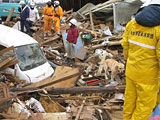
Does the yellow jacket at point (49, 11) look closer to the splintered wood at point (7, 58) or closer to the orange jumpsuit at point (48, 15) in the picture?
the orange jumpsuit at point (48, 15)

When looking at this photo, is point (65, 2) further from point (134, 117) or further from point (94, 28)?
point (134, 117)

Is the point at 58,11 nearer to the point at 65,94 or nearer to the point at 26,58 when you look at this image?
the point at 26,58

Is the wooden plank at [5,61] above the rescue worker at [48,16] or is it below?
below

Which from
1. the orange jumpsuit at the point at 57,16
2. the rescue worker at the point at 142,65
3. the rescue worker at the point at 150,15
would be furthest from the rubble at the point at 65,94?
the orange jumpsuit at the point at 57,16

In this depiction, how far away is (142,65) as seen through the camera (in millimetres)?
2865

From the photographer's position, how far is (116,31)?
38.6ft

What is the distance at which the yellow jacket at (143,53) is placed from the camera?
2693 millimetres

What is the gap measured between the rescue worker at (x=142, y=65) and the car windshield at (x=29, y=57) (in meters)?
3.82

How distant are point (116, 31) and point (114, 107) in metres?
7.82

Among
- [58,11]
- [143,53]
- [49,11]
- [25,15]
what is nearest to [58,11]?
[58,11]

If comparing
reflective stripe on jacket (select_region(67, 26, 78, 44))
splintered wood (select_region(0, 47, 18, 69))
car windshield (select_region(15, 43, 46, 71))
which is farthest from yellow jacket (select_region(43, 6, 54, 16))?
splintered wood (select_region(0, 47, 18, 69))

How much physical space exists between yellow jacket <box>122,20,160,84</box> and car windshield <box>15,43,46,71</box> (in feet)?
12.9

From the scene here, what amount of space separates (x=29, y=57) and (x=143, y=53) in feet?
14.3

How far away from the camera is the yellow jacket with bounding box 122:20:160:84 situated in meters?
2.69
